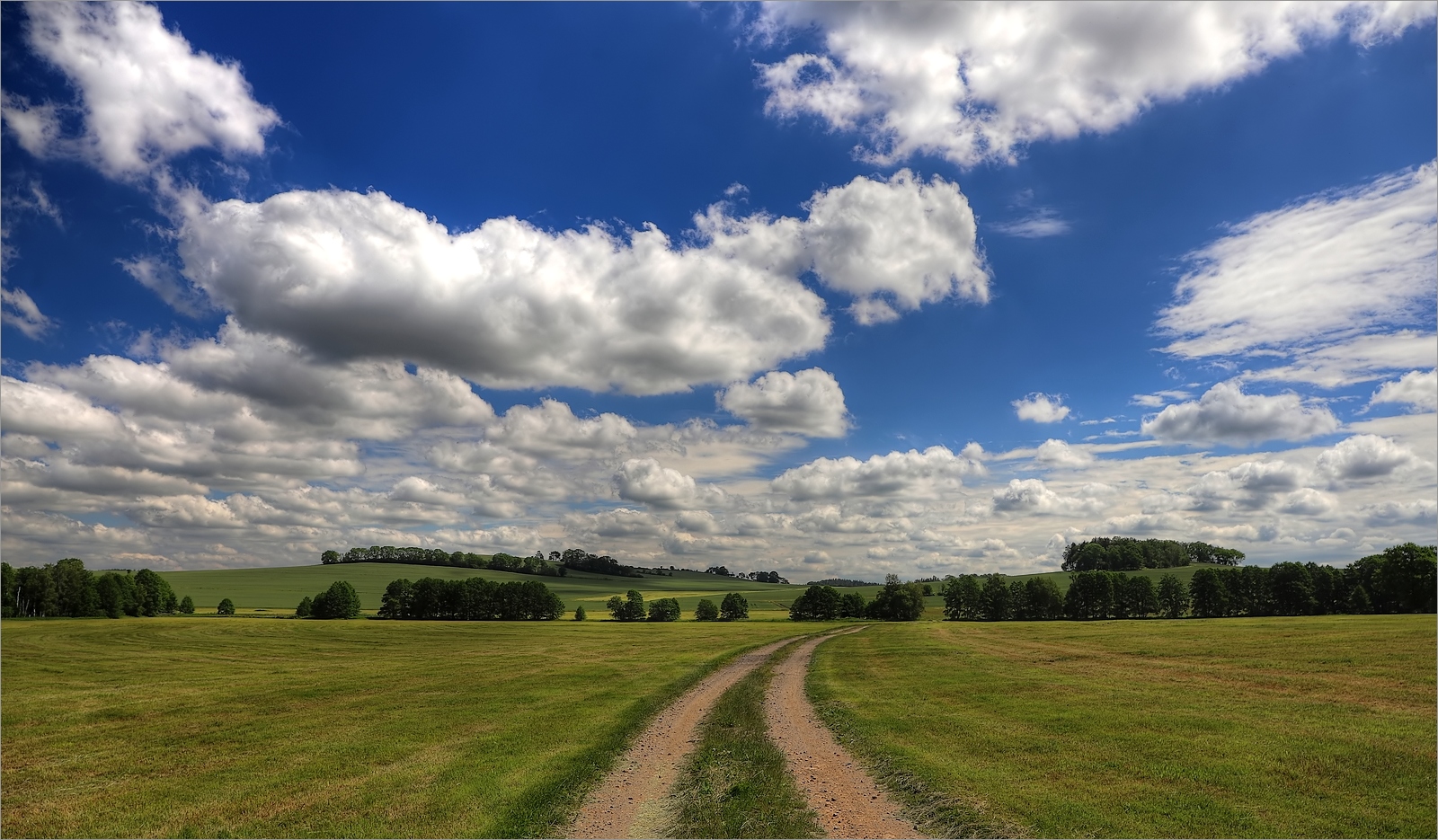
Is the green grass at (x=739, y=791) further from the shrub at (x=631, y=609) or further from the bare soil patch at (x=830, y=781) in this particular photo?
the shrub at (x=631, y=609)

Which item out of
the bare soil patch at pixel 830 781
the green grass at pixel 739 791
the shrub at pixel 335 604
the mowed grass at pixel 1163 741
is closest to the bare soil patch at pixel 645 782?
the green grass at pixel 739 791

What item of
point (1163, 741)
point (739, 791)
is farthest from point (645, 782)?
point (1163, 741)

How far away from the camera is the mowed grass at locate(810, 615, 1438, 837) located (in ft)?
49.4

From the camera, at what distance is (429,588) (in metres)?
154

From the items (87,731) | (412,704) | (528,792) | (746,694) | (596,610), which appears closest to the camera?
(528,792)

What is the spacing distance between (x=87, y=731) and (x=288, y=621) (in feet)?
301

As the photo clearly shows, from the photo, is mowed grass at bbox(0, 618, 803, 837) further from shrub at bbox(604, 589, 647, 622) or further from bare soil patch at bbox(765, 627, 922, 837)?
shrub at bbox(604, 589, 647, 622)

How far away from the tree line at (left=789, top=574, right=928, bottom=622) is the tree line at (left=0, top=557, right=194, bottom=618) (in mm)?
132693

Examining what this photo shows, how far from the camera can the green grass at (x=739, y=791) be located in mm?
15227

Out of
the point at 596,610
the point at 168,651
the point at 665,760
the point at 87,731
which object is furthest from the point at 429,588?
the point at 665,760

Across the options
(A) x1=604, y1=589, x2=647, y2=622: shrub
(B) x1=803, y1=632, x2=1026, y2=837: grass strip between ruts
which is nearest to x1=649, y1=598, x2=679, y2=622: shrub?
(A) x1=604, y1=589, x2=647, y2=622: shrub

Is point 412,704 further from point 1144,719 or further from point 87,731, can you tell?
point 1144,719

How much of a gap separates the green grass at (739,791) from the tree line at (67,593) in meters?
156

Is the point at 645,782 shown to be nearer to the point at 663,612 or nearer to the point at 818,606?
the point at 818,606
